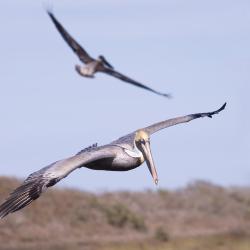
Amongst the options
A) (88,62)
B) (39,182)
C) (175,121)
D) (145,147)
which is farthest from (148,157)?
(88,62)

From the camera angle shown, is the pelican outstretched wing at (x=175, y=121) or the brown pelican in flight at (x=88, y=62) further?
the pelican outstretched wing at (x=175, y=121)

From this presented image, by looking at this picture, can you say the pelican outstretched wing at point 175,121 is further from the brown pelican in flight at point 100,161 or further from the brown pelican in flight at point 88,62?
the brown pelican in flight at point 88,62

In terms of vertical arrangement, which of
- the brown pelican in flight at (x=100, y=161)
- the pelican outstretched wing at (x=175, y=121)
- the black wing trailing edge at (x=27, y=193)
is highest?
the pelican outstretched wing at (x=175, y=121)

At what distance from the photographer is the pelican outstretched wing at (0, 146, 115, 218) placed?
16.5m

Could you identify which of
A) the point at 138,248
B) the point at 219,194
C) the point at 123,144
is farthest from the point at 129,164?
the point at 219,194

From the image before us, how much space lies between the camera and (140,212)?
1833 inches

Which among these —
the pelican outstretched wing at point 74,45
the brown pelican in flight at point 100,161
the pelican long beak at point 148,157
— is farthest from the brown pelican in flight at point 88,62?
the pelican long beak at point 148,157

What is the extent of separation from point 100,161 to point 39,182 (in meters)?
1.96

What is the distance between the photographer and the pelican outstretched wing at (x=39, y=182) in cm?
1650

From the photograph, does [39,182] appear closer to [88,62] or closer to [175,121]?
[88,62]

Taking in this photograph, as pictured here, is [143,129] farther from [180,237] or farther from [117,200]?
[117,200]

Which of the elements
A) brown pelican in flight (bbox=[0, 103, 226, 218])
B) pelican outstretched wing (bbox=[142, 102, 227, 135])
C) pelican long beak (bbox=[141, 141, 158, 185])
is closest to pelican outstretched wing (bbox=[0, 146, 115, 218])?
brown pelican in flight (bbox=[0, 103, 226, 218])

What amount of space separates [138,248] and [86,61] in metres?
21.4

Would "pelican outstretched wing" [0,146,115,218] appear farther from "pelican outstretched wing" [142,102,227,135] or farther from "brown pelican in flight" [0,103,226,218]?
"pelican outstretched wing" [142,102,227,135]
